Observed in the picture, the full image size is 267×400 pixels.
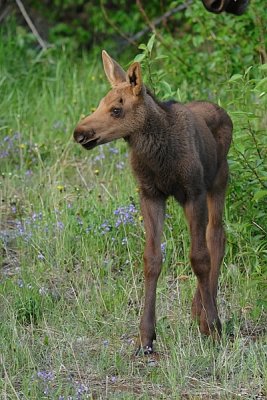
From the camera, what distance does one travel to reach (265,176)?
6586mm

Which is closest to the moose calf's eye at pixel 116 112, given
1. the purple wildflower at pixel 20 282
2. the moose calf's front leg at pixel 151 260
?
the moose calf's front leg at pixel 151 260

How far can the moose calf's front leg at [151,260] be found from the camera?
5918mm

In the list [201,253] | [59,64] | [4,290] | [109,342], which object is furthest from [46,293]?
[59,64]

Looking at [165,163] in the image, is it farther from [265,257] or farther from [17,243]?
[17,243]

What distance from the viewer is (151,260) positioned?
237 inches

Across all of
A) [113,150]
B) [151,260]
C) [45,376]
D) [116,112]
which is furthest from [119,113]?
[113,150]

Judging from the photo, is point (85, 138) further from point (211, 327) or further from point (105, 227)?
point (105, 227)

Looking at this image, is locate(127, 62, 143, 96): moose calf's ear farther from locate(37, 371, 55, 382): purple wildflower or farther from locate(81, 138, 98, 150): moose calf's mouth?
locate(37, 371, 55, 382): purple wildflower

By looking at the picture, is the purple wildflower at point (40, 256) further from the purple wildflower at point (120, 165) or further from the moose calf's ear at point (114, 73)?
the moose calf's ear at point (114, 73)

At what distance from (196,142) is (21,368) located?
5.10 feet

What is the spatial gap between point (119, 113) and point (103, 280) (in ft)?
5.44

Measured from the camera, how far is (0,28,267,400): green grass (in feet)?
18.1

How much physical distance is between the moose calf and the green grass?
0.22 meters

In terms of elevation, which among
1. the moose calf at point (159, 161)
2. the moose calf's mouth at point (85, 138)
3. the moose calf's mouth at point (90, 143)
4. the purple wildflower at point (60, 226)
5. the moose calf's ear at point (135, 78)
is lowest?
the purple wildflower at point (60, 226)
